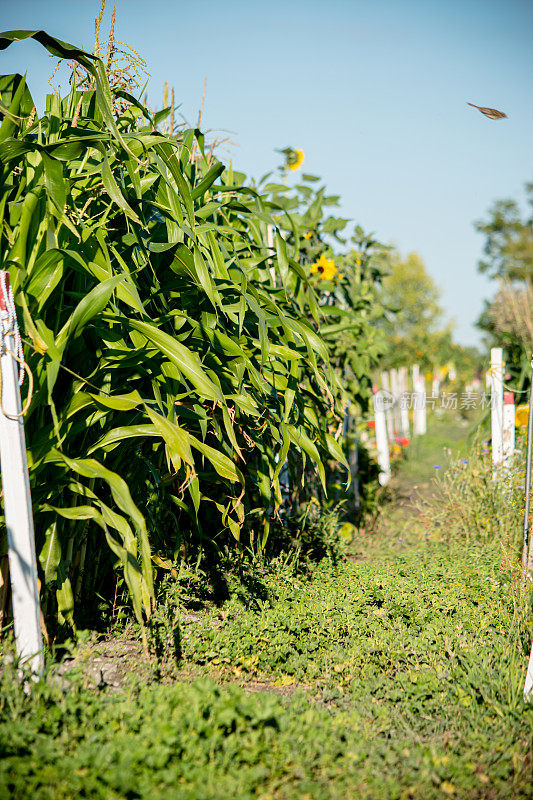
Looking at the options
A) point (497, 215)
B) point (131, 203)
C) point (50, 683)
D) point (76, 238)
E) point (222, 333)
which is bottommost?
point (50, 683)

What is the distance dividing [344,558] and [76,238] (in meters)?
2.25

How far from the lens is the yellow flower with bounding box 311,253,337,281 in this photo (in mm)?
4047

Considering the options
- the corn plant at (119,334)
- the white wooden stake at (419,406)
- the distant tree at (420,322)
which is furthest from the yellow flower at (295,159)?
the distant tree at (420,322)

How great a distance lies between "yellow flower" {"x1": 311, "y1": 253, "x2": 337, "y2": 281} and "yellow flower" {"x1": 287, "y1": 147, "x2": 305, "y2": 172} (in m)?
0.65

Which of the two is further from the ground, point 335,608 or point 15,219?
point 15,219

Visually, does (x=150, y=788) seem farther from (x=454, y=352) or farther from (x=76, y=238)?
(x=454, y=352)

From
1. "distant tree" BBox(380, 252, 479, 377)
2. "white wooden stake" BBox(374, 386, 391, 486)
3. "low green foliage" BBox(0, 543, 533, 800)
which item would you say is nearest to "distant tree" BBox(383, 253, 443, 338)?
"distant tree" BBox(380, 252, 479, 377)

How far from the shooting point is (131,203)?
2.07 m

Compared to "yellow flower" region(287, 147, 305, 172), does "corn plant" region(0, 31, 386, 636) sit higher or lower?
lower

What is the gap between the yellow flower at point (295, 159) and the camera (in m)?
4.05

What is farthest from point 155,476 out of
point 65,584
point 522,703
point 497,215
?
point 497,215

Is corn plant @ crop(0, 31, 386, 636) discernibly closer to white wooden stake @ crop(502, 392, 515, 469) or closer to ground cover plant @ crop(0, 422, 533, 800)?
ground cover plant @ crop(0, 422, 533, 800)

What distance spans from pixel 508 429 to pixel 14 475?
353cm

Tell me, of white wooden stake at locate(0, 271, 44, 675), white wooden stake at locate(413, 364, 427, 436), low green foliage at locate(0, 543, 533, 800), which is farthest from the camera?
white wooden stake at locate(413, 364, 427, 436)
